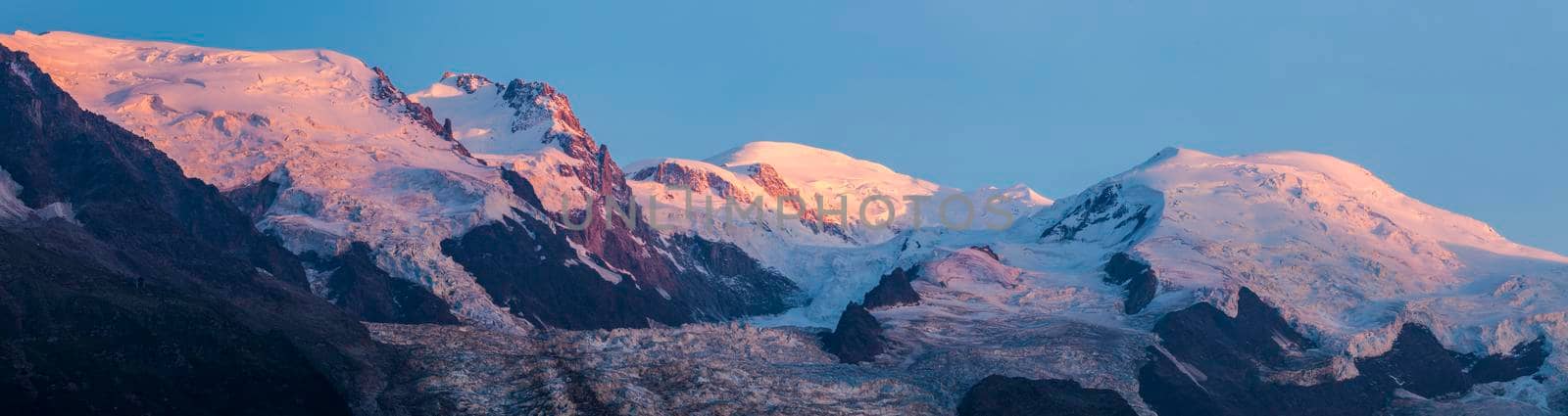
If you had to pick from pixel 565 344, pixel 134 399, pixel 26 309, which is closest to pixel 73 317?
pixel 26 309

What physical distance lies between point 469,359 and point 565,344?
15.6m

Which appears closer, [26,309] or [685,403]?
[26,309]

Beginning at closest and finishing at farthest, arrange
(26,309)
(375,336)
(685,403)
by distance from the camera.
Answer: (26,309), (685,403), (375,336)

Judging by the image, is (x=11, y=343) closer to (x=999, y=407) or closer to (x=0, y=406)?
(x=0, y=406)

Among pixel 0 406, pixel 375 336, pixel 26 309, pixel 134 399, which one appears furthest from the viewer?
pixel 375 336

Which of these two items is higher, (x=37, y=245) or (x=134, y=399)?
(x=37, y=245)

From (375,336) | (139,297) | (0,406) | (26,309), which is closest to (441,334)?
(375,336)

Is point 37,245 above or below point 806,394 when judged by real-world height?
above

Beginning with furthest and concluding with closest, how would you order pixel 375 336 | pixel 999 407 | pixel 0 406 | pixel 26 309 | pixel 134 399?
pixel 999 407 < pixel 375 336 < pixel 26 309 < pixel 134 399 < pixel 0 406

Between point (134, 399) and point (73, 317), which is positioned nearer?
point (134, 399)

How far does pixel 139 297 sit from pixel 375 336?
70.8 feet

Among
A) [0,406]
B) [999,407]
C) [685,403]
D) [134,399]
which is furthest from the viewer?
[999,407]

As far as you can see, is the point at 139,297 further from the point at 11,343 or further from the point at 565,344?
the point at 565,344

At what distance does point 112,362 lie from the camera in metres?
154
